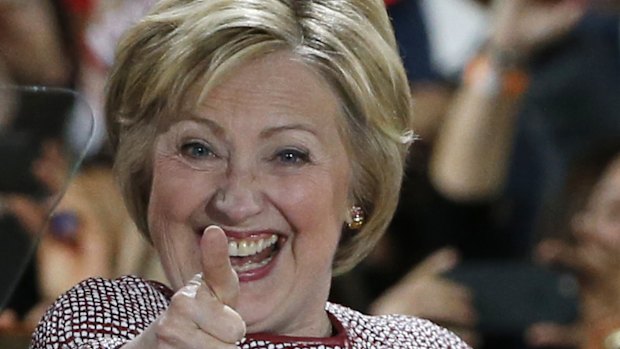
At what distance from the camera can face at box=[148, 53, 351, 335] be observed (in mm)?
1509

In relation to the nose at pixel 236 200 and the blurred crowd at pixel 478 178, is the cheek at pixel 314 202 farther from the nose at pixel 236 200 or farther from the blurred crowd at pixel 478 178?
the blurred crowd at pixel 478 178

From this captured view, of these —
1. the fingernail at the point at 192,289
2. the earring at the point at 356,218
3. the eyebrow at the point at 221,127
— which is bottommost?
the earring at the point at 356,218

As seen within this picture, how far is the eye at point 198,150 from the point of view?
4.99 feet

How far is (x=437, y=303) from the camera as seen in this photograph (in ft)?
9.38

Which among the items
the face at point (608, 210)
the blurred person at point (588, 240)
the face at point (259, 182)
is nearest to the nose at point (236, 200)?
the face at point (259, 182)

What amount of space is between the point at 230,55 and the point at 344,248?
1.14 feet

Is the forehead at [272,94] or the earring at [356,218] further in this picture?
the earring at [356,218]

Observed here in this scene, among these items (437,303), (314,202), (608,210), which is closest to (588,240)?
(608,210)

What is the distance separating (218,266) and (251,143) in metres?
0.25

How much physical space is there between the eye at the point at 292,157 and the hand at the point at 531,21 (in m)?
1.59

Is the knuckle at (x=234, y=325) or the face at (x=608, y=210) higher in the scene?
the knuckle at (x=234, y=325)

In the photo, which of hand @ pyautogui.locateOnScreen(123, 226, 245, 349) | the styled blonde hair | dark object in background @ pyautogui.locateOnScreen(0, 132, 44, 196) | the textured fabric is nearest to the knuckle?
hand @ pyautogui.locateOnScreen(123, 226, 245, 349)

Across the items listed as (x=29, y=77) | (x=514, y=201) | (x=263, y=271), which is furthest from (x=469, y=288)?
(x=263, y=271)

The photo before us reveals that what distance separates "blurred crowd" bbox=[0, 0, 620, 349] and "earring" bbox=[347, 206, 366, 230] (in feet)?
2.89
